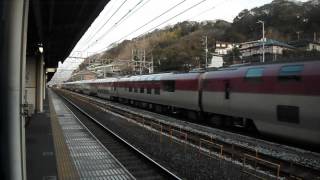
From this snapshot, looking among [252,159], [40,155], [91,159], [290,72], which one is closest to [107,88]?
[91,159]

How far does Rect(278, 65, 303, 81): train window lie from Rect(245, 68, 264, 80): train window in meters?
1.20

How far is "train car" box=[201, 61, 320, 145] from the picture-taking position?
11133 mm

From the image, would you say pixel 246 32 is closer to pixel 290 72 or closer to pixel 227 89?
pixel 227 89

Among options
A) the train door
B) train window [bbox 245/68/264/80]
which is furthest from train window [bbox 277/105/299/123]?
the train door

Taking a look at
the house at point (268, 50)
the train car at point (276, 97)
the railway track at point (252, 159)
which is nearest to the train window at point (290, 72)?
the train car at point (276, 97)

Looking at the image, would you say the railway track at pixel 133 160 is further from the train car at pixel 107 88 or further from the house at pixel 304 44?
the house at pixel 304 44

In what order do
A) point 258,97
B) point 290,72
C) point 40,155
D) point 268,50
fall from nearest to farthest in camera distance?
point 40,155, point 290,72, point 258,97, point 268,50

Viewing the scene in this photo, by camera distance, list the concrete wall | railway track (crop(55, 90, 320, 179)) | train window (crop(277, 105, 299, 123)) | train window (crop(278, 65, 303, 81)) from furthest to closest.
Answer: the concrete wall, train window (crop(278, 65, 303, 81)), train window (crop(277, 105, 299, 123)), railway track (crop(55, 90, 320, 179))

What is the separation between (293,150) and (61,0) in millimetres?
8366

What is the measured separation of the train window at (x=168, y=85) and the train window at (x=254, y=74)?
30.3 ft

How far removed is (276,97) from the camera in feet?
41.7

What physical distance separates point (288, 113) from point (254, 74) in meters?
2.60

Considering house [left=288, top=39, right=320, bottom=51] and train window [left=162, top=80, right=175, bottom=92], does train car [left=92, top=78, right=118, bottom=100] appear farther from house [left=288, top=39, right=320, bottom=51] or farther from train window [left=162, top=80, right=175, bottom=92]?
house [left=288, top=39, right=320, bottom=51]

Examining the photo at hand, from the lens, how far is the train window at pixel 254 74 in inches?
547
